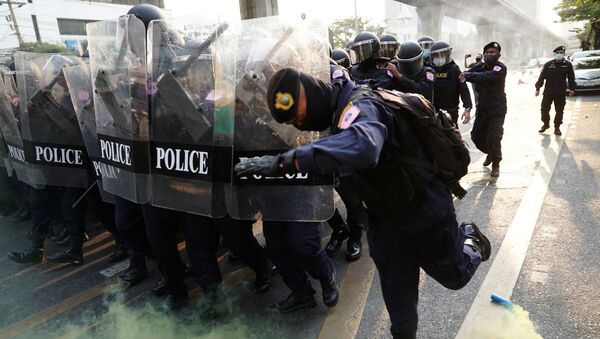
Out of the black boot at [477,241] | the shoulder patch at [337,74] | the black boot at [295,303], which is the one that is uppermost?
the shoulder patch at [337,74]

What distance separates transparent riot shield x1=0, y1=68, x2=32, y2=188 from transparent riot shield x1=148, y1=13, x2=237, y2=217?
2.04 m

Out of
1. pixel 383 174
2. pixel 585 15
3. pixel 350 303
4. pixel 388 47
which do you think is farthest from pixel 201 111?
pixel 585 15

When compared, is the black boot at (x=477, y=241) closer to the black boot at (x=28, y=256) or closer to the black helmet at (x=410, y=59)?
the black helmet at (x=410, y=59)

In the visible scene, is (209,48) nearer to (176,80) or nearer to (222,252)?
(176,80)

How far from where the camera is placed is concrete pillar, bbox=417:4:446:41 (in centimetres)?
3582

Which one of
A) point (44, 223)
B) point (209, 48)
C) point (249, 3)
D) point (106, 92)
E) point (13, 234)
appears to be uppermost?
point (249, 3)

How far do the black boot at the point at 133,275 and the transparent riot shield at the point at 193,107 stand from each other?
1.39 metres

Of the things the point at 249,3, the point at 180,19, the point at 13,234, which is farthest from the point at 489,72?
the point at 249,3

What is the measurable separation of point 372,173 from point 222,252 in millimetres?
2575

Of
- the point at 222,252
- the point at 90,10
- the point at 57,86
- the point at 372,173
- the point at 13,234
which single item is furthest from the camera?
the point at 90,10

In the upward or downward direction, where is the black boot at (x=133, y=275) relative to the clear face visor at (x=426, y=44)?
downward

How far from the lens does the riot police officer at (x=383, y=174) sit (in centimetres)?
158

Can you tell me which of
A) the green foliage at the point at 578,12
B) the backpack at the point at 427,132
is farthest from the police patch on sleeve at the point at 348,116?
the green foliage at the point at 578,12

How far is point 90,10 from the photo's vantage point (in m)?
39.6
